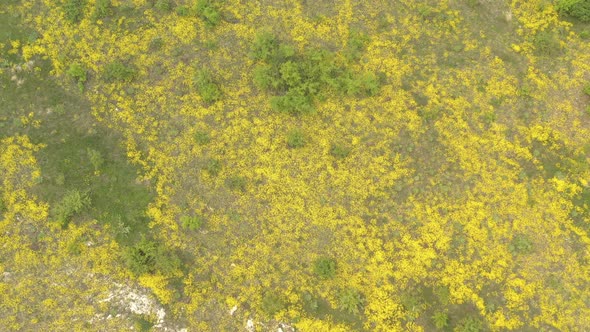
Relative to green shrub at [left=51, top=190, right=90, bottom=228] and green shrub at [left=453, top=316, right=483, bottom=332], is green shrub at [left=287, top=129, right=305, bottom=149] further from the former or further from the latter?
green shrub at [left=453, top=316, right=483, bottom=332]

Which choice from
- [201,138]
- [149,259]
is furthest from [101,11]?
[149,259]

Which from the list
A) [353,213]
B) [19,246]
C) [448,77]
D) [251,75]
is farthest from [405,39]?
[19,246]

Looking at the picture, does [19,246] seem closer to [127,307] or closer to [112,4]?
[127,307]

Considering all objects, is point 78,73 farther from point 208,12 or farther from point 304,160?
point 304,160

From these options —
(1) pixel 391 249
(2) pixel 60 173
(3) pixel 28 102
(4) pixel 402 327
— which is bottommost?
(4) pixel 402 327

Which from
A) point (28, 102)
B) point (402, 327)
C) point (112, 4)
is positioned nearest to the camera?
point (402, 327)

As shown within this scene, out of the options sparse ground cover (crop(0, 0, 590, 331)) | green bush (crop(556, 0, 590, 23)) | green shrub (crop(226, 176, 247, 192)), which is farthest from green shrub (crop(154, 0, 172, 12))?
green bush (crop(556, 0, 590, 23))
